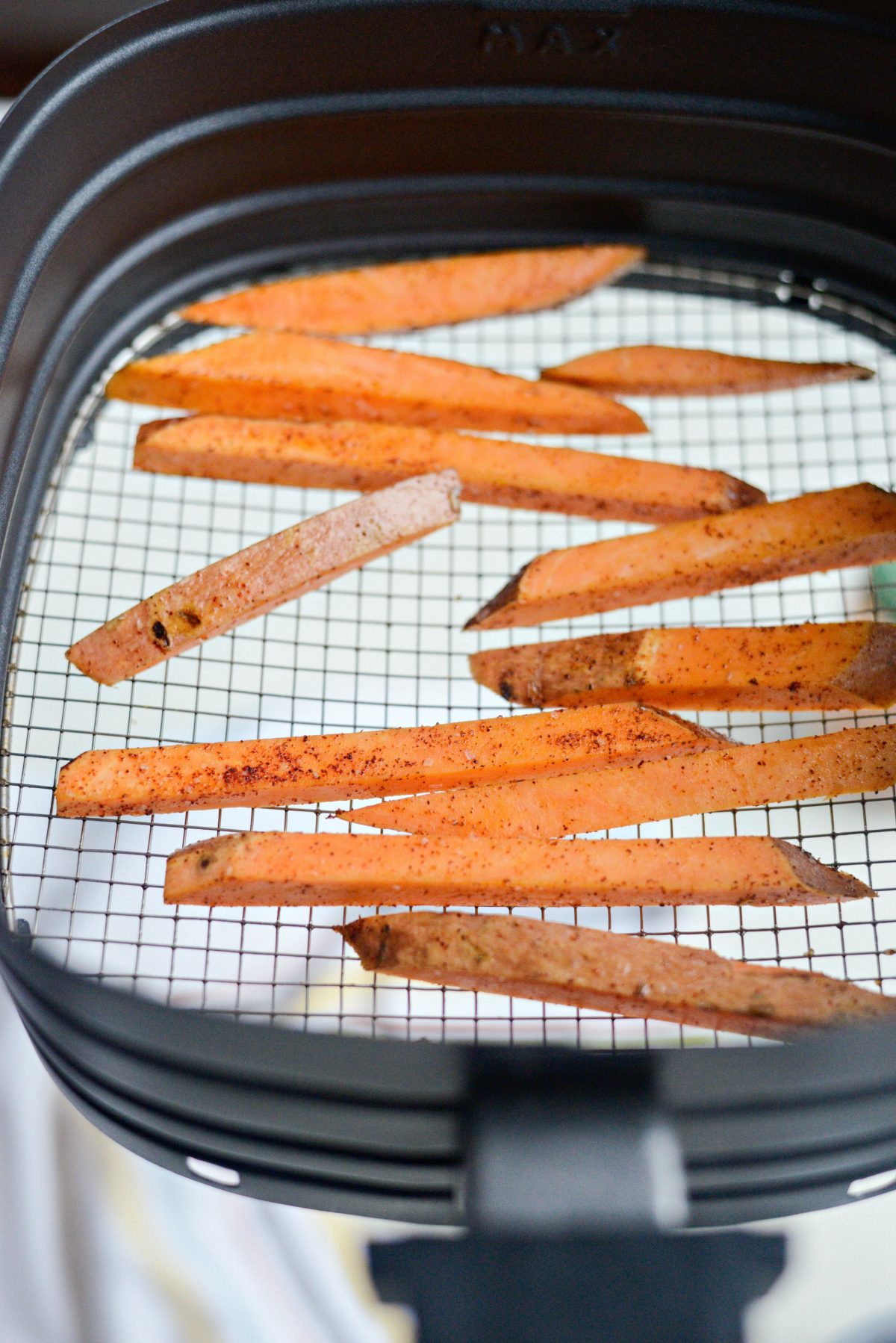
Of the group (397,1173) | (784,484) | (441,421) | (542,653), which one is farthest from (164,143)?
(397,1173)

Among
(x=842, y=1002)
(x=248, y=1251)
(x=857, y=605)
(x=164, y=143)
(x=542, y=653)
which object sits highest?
(x=164, y=143)

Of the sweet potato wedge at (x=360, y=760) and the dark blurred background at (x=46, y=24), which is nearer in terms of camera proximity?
the sweet potato wedge at (x=360, y=760)

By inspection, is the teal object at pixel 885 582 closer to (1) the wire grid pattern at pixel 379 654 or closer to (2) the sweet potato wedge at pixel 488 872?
(1) the wire grid pattern at pixel 379 654

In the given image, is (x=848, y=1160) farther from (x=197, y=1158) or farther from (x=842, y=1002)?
(x=197, y=1158)

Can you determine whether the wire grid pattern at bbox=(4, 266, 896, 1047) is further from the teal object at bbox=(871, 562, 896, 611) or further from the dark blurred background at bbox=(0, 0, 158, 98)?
the dark blurred background at bbox=(0, 0, 158, 98)

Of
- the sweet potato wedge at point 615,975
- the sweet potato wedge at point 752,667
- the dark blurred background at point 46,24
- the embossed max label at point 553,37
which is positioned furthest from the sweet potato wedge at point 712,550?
the dark blurred background at point 46,24

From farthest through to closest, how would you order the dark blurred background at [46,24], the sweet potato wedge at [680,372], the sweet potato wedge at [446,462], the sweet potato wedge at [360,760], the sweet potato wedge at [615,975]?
the dark blurred background at [46,24] < the sweet potato wedge at [680,372] < the sweet potato wedge at [446,462] < the sweet potato wedge at [360,760] < the sweet potato wedge at [615,975]
